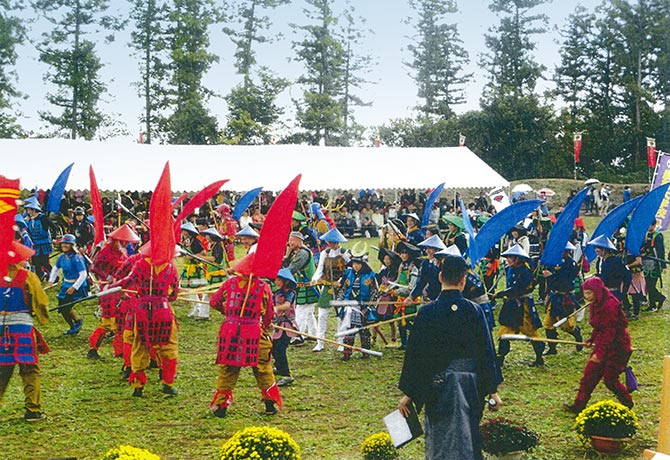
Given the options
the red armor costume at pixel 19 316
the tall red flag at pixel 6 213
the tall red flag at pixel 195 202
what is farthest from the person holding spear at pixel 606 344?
the tall red flag at pixel 6 213

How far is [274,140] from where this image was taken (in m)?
22.3

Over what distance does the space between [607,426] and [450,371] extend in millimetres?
2139

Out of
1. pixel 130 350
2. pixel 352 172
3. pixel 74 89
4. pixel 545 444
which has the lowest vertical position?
pixel 545 444

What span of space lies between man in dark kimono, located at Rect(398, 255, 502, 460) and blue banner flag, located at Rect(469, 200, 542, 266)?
10.5 feet

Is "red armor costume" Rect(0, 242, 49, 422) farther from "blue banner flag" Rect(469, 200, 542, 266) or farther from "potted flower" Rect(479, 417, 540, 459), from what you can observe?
"blue banner flag" Rect(469, 200, 542, 266)

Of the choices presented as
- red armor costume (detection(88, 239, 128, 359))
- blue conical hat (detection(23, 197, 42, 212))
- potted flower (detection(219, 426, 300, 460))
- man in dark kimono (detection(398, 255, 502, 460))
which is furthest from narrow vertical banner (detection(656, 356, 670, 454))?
blue conical hat (detection(23, 197, 42, 212))

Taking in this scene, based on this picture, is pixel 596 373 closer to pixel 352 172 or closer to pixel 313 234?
pixel 313 234

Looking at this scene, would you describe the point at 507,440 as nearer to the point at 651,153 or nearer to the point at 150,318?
the point at 150,318

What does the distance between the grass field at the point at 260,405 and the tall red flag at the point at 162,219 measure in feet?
5.73

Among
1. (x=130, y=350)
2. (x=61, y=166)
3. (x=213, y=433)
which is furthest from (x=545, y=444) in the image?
(x=61, y=166)

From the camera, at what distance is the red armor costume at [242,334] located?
667 cm

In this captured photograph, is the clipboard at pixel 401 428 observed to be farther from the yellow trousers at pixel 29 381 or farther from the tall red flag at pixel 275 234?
the yellow trousers at pixel 29 381

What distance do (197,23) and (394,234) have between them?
7.50 meters

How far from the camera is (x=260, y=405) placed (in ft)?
24.3
